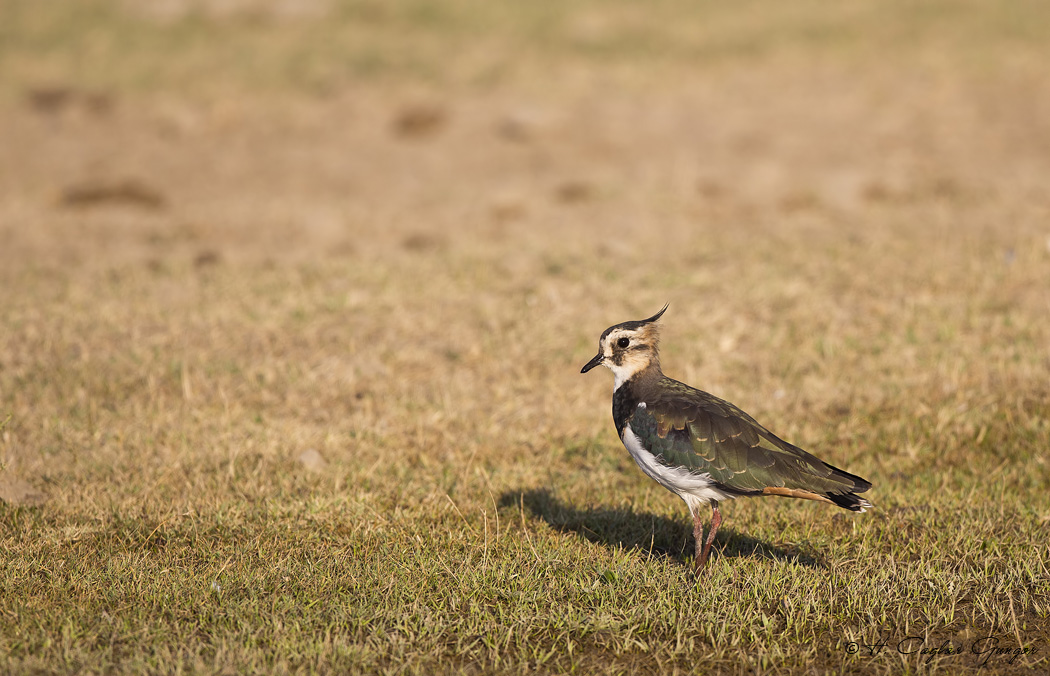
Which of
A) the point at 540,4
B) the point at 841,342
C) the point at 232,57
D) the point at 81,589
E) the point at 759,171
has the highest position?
the point at 540,4

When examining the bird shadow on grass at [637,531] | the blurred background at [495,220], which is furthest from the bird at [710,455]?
the blurred background at [495,220]

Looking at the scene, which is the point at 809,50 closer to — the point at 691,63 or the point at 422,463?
the point at 691,63

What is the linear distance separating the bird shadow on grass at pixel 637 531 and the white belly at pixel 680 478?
53 cm

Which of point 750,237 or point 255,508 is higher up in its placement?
point 750,237

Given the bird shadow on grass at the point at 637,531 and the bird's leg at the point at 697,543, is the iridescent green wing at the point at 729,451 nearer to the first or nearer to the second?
the bird's leg at the point at 697,543

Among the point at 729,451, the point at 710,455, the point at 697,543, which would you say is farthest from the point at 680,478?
the point at 697,543

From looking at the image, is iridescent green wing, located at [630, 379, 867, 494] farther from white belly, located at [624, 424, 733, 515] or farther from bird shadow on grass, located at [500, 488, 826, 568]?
bird shadow on grass, located at [500, 488, 826, 568]

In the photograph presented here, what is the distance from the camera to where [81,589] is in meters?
6.33

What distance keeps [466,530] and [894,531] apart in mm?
3483

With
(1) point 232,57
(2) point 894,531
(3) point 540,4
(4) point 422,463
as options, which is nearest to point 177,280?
(4) point 422,463

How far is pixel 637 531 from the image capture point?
7.80 m

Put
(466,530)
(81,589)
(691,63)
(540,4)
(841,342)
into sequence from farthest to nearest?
(540,4) → (691,63) → (841,342) → (466,530) → (81,589)

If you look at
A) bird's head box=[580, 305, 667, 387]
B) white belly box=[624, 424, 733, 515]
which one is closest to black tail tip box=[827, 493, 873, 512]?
white belly box=[624, 424, 733, 515]

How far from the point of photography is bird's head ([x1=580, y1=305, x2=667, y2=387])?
23.3 ft
